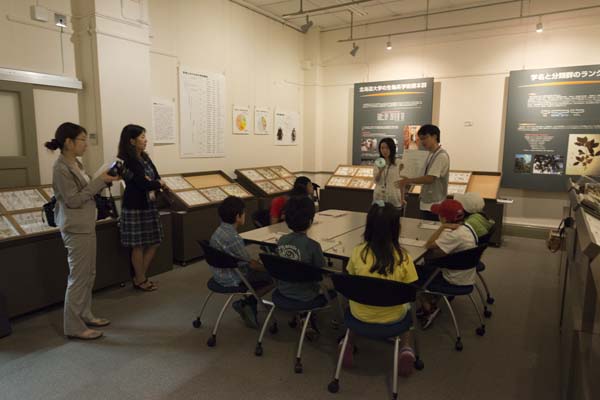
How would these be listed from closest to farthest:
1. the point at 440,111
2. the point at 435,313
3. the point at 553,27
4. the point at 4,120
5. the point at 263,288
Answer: the point at 263,288
the point at 435,313
the point at 4,120
the point at 553,27
the point at 440,111

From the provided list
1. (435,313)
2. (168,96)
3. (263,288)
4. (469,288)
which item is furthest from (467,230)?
(168,96)

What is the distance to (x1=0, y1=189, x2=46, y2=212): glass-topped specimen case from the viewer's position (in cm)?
361

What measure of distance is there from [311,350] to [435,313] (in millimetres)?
1142

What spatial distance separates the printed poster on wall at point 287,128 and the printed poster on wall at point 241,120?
82 centimetres

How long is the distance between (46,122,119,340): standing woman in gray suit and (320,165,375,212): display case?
485 centimetres

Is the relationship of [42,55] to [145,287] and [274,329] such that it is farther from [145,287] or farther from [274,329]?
[274,329]

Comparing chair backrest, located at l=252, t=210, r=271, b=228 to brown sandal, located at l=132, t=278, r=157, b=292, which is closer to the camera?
brown sandal, located at l=132, t=278, r=157, b=292

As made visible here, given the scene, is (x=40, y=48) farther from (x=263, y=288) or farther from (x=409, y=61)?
(x=409, y=61)

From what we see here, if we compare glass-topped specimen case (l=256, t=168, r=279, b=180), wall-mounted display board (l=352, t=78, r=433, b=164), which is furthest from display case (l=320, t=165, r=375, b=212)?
glass-topped specimen case (l=256, t=168, r=279, b=180)

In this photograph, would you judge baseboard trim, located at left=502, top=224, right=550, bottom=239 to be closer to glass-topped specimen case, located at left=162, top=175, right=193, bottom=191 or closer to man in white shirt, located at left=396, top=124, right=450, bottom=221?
man in white shirt, located at left=396, top=124, right=450, bottom=221

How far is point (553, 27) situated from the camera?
20.0 ft

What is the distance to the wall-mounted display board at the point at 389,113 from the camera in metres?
7.18

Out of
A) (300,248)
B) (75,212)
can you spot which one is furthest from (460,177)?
(75,212)

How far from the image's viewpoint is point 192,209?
4.99 m
